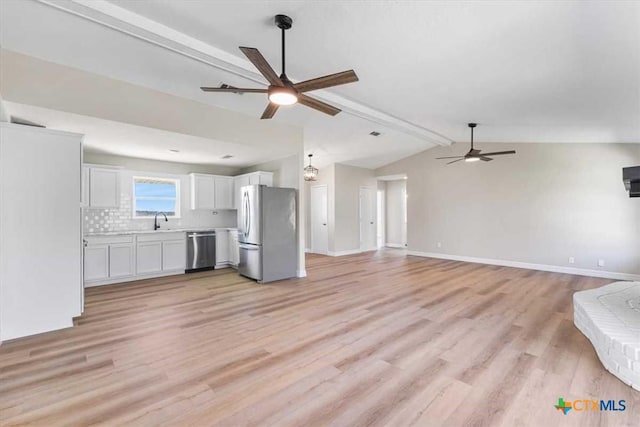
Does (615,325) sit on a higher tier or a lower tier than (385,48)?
lower

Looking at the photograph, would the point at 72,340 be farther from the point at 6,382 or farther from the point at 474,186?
the point at 474,186

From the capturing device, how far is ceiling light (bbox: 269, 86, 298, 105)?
2.45 metres

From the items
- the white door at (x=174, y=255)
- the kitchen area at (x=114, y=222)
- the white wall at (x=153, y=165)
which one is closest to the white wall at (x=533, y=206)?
the kitchen area at (x=114, y=222)

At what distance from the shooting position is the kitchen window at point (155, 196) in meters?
5.99

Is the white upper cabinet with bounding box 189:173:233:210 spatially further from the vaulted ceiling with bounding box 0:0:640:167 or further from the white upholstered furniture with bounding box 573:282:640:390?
the white upholstered furniture with bounding box 573:282:640:390

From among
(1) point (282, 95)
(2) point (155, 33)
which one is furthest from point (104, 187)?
(1) point (282, 95)

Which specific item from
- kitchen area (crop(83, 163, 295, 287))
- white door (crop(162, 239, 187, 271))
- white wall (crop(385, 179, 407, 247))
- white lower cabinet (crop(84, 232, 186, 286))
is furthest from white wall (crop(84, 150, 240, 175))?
white wall (crop(385, 179, 407, 247))

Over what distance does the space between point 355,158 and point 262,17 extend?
6.04 metres

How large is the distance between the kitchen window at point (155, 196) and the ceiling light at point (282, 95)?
4.74m

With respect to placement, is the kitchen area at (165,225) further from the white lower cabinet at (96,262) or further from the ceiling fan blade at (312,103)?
the ceiling fan blade at (312,103)

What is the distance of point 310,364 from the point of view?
8.04 feet

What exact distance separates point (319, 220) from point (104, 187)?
5.47m

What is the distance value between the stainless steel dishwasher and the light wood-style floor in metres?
1.74

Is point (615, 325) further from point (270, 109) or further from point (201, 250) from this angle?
point (201, 250)
